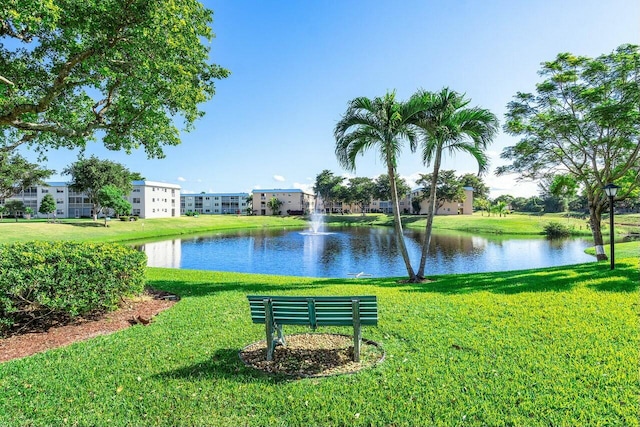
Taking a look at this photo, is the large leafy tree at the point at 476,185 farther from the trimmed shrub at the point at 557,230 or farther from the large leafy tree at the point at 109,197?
the large leafy tree at the point at 109,197

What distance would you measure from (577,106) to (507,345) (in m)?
13.8

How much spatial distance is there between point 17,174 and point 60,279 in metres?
49.5

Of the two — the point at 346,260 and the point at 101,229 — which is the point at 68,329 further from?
the point at 101,229

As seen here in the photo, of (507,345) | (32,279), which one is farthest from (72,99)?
(507,345)

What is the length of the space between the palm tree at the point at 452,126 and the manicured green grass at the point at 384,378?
6137 millimetres

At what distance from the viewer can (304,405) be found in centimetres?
368

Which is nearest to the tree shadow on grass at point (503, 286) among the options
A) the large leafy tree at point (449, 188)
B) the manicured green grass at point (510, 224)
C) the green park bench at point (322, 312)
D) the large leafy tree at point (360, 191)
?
the green park bench at point (322, 312)

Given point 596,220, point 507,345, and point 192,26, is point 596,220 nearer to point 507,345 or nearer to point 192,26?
point 507,345

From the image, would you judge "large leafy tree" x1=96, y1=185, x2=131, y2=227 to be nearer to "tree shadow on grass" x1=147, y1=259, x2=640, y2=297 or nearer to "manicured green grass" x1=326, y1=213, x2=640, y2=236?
"manicured green grass" x1=326, y1=213, x2=640, y2=236

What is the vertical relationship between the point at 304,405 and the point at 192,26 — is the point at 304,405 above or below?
below

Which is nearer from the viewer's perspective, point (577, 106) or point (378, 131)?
point (378, 131)

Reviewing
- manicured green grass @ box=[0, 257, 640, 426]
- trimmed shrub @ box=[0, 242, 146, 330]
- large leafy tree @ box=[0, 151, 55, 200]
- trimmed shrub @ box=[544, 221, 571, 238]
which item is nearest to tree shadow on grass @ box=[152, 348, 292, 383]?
manicured green grass @ box=[0, 257, 640, 426]

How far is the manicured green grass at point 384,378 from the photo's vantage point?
349 cm

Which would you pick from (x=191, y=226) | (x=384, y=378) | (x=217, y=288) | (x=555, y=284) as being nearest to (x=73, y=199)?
(x=191, y=226)
